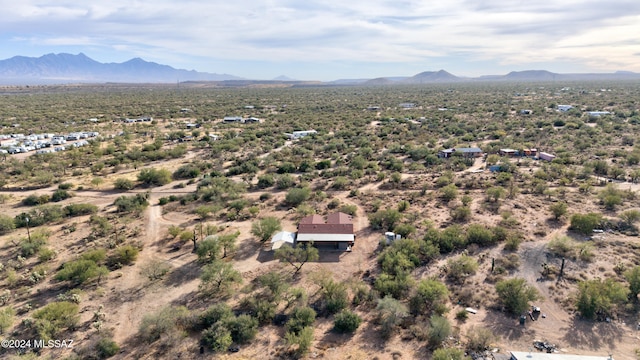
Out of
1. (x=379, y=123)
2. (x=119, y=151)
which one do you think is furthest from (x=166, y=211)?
(x=379, y=123)

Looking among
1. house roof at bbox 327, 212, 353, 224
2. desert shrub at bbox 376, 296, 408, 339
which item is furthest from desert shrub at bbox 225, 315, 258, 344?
house roof at bbox 327, 212, 353, 224

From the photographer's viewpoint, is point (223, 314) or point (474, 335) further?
point (223, 314)

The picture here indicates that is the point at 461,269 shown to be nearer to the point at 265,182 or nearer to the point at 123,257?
the point at 123,257

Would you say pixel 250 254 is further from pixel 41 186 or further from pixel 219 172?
pixel 41 186

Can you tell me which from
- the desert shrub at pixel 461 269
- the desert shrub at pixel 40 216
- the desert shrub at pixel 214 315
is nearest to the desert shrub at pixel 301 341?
the desert shrub at pixel 214 315

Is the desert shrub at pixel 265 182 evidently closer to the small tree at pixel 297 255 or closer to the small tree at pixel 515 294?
the small tree at pixel 297 255

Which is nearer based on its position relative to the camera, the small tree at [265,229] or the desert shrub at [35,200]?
the small tree at [265,229]

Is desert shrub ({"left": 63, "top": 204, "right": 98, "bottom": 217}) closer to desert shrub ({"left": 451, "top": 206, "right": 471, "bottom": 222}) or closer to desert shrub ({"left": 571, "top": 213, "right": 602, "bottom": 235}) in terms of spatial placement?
desert shrub ({"left": 451, "top": 206, "right": 471, "bottom": 222})
